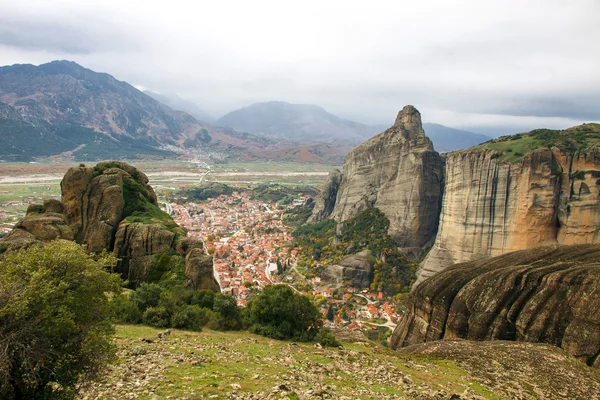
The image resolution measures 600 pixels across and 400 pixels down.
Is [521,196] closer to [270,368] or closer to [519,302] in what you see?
[519,302]

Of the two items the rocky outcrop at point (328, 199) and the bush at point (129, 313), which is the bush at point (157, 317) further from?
the rocky outcrop at point (328, 199)

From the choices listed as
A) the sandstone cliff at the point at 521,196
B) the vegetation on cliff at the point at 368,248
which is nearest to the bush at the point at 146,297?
the sandstone cliff at the point at 521,196

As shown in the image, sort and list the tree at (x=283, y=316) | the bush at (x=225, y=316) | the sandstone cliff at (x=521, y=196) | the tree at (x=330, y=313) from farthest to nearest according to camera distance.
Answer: the tree at (x=330, y=313) → the sandstone cliff at (x=521, y=196) → the bush at (x=225, y=316) → the tree at (x=283, y=316)

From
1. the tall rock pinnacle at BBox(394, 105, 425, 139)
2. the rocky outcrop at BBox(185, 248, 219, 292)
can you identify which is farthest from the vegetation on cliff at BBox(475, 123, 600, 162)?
the rocky outcrop at BBox(185, 248, 219, 292)

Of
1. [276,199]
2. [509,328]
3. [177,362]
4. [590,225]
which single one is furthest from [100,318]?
[276,199]

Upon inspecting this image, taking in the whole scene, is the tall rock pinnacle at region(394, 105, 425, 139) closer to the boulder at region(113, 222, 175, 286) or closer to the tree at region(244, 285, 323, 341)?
the boulder at region(113, 222, 175, 286)

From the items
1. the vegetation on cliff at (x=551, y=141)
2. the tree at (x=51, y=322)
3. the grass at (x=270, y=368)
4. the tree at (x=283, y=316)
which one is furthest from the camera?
the vegetation on cliff at (x=551, y=141)

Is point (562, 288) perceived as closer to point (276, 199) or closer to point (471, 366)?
point (471, 366)
